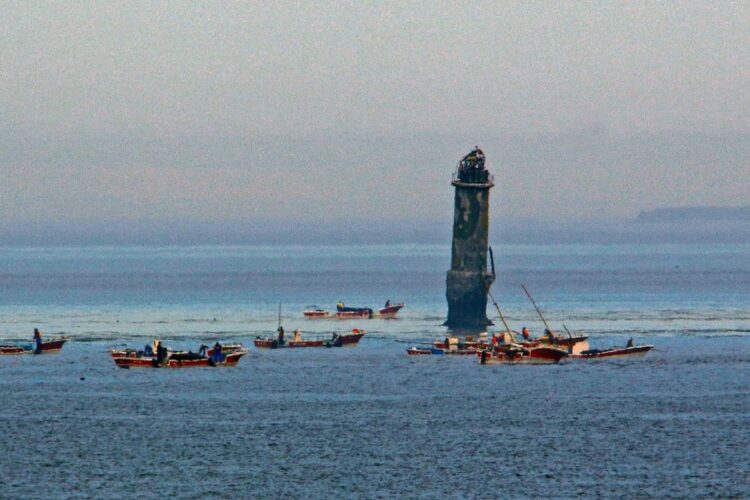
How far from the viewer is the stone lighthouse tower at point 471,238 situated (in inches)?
5123

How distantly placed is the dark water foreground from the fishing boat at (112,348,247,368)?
755mm

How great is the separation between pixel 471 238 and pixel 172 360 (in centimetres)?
3384

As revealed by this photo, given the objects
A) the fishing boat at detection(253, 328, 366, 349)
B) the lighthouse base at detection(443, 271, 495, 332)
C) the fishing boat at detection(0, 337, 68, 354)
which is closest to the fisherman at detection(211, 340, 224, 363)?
the fishing boat at detection(253, 328, 366, 349)

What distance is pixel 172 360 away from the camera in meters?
108

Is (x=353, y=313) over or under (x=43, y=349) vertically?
over

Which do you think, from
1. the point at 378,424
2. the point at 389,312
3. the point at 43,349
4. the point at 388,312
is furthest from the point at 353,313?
the point at 378,424

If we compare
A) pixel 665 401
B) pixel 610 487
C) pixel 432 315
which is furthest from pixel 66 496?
pixel 432 315

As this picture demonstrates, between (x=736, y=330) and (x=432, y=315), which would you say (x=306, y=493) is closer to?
(x=736, y=330)

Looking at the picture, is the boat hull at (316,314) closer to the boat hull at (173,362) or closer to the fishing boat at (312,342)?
the fishing boat at (312,342)

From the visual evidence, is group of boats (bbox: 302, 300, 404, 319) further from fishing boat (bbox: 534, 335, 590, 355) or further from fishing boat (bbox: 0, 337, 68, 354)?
fishing boat (bbox: 534, 335, 590, 355)

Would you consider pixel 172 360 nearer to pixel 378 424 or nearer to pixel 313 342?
pixel 313 342

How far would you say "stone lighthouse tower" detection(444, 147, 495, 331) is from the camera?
130 meters

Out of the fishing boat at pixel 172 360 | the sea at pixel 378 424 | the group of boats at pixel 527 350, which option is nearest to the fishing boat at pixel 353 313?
the sea at pixel 378 424

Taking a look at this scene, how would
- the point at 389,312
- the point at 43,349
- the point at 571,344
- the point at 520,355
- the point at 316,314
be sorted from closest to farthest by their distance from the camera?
the point at 520,355 → the point at 571,344 → the point at 43,349 → the point at 389,312 → the point at 316,314
